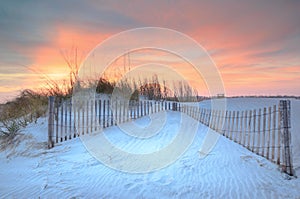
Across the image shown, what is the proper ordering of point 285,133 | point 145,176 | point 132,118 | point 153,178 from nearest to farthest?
point 153,178
point 145,176
point 285,133
point 132,118

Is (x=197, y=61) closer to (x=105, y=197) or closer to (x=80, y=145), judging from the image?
(x=80, y=145)

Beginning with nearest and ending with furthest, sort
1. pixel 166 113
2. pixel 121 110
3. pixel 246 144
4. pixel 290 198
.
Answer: pixel 290 198, pixel 246 144, pixel 121 110, pixel 166 113

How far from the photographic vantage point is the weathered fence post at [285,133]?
6.16 m

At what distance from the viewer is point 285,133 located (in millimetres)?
6383

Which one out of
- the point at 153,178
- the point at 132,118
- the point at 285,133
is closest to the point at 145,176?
the point at 153,178

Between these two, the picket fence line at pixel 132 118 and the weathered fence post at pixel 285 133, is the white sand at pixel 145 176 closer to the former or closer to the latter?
the weathered fence post at pixel 285 133

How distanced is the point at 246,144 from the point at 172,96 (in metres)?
9.94

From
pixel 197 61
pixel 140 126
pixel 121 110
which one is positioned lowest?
pixel 140 126

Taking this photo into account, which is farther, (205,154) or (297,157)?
(205,154)

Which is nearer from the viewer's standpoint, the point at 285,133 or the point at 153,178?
the point at 153,178

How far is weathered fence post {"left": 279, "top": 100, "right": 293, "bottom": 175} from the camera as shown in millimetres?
6156

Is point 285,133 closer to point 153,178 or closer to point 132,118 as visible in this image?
point 153,178

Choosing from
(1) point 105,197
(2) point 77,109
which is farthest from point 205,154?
(2) point 77,109

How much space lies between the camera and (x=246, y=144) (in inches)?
350
